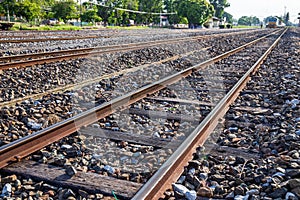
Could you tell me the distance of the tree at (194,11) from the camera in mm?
77625

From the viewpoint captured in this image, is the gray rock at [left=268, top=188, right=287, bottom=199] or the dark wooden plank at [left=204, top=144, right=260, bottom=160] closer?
the gray rock at [left=268, top=188, right=287, bottom=199]

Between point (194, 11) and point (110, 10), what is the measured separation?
22.0 metres

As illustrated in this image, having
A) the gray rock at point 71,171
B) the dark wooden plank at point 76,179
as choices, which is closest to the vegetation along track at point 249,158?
the dark wooden plank at point 76,179

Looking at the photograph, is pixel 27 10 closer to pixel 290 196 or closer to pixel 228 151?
pixel 228 151

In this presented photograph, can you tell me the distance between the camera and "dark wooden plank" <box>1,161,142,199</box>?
8.88 ft

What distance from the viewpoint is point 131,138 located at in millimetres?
3855

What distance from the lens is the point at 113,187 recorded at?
2744 millimetres

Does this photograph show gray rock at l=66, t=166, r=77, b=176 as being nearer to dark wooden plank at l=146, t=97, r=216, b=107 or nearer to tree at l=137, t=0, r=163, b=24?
dark wooden plank at l=146, t=97, r=216, b=107

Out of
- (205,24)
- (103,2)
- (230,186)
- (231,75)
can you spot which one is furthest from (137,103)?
(205,24)

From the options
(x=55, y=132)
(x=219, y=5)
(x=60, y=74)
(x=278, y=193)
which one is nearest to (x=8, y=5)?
(x=60, y=74)

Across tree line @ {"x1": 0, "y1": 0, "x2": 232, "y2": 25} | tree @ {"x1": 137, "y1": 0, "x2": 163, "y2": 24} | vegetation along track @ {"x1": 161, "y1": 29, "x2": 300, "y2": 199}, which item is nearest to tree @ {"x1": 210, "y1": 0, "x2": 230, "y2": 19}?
tree line @ {"x1": 0, "y1": 0, "x2": 232, "y2": 25}

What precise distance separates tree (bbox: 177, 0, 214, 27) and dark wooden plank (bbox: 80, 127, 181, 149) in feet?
246

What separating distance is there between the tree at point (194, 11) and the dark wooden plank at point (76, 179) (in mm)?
75924

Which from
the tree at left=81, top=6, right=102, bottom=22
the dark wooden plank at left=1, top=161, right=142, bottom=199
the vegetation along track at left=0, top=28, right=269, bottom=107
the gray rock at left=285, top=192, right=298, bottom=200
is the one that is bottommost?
the dark wooden plank at left=1, top=161, right=142, bottom=199
